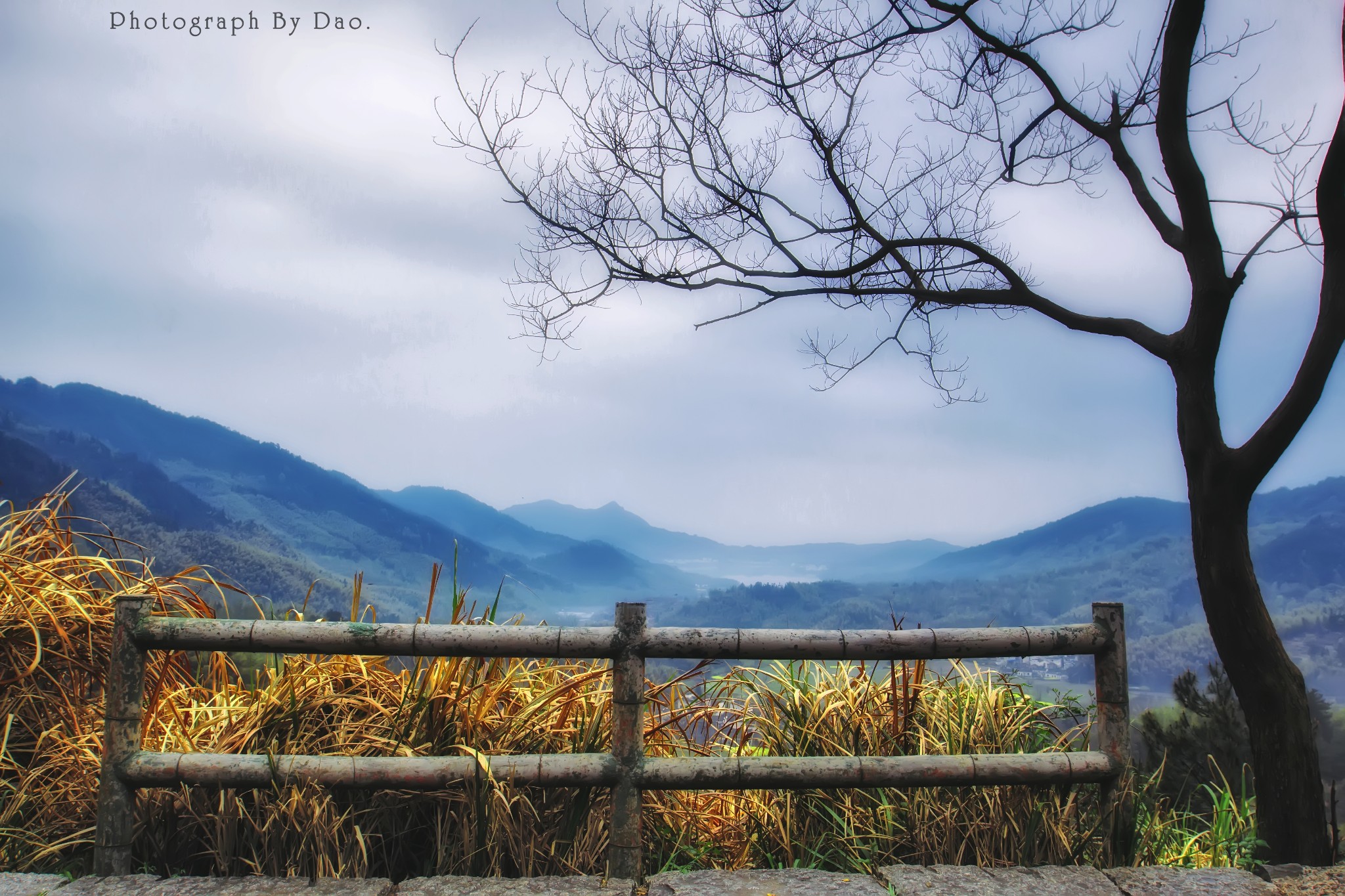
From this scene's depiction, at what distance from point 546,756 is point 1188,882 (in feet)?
7.30

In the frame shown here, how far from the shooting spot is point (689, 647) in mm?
3035

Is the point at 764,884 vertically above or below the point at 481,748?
below

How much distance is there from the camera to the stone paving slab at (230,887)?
9.04 ft

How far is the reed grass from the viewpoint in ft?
10.1

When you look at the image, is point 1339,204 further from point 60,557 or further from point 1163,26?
point 60,557

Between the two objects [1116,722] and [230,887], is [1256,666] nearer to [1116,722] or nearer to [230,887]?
[1116,722]

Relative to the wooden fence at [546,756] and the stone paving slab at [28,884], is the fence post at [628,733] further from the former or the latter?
the stone paving slab at [28,884]

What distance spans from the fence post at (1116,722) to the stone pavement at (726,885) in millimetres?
246

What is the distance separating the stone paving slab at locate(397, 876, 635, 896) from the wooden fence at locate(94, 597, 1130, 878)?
0.12m

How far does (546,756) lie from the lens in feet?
9.87

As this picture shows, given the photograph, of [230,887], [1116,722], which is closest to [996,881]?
[1116,722]

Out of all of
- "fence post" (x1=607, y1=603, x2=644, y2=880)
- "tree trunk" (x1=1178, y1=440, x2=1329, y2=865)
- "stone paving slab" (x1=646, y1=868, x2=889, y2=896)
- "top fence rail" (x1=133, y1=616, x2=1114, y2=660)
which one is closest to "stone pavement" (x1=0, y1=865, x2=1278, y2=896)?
"stone paving slab" (x1=646, y1=868, x2=889, y2=896)

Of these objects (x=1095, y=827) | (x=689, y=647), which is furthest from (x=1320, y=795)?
(x=689, y=647)

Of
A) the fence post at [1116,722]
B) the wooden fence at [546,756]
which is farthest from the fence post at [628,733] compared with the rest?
the fence post at [1116,722]
